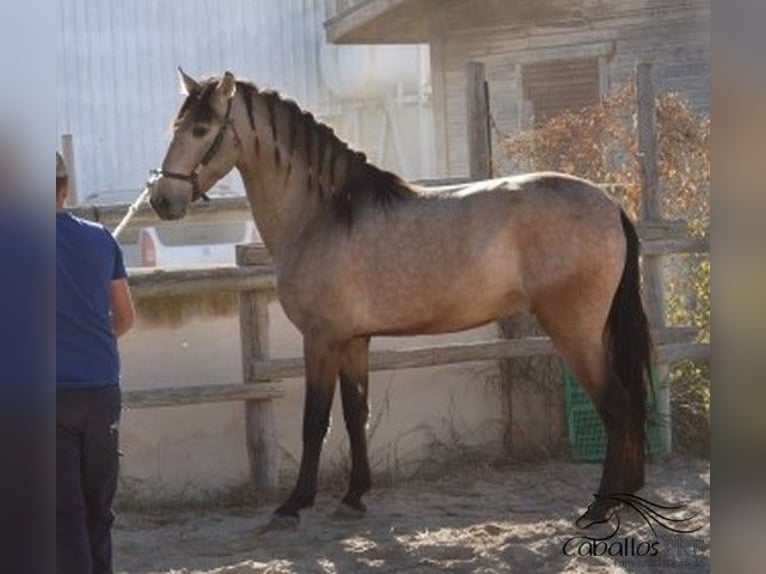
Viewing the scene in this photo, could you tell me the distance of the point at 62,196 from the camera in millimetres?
3258

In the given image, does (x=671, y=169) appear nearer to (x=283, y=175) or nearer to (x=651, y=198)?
(x=651, y=198)

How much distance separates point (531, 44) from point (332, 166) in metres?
6.20

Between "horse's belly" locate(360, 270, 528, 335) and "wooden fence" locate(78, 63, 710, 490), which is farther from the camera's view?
"wooden fence" locate(78, 63, 710, 490)

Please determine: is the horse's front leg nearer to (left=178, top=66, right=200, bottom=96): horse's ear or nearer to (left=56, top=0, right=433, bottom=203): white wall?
(left=178, top=66, right=200, bottom=96): horse's ear

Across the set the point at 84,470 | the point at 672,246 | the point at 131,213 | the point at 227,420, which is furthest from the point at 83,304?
the point at 672,246

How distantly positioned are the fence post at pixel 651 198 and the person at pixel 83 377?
3.62 meters

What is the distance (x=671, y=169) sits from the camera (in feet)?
24.9

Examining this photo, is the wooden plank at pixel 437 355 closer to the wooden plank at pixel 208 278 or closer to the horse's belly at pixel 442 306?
the wooden plank at pixel 208 278

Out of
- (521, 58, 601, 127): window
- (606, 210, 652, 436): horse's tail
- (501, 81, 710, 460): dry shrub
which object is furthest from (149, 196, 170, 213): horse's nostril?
(521, 58, 601, 127): window

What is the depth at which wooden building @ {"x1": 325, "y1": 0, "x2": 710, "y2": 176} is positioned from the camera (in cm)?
1089

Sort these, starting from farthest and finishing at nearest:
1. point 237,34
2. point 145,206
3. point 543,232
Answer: point 237,34
point 145,206
point 543,232
